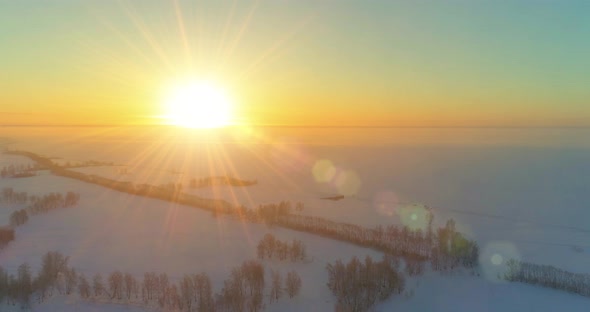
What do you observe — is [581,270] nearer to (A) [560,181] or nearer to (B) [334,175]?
(A) [560,181]

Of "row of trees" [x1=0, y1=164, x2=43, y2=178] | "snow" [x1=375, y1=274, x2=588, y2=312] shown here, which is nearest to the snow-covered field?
"snow" [x1=375, y1=274, x2=588, y2=312]

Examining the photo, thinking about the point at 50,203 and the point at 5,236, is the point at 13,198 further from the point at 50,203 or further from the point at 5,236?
the point at 5,236

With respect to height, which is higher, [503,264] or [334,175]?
[334,175]

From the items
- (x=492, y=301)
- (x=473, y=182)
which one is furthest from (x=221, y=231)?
(x=473, y=182)

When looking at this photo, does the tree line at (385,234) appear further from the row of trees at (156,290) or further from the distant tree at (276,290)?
the row of trees at (156,290)

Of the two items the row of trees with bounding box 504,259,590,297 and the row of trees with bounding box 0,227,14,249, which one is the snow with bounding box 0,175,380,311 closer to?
the row of trees with bounding box 0,227,14,249
